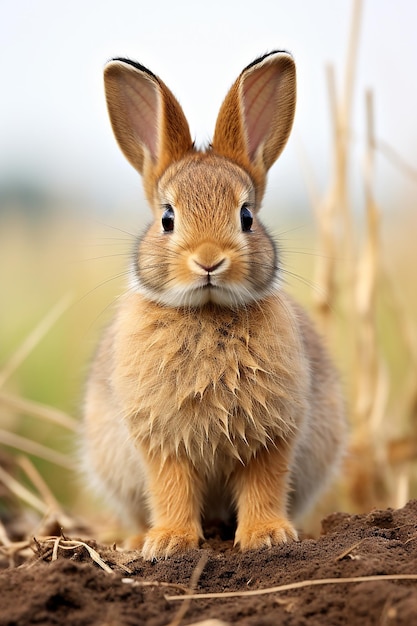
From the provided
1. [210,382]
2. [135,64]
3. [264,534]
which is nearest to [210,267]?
[210,382]

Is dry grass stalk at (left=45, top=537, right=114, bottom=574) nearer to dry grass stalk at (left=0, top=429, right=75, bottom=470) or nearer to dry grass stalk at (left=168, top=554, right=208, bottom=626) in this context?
dry grass stalk at (left=168, top=554, right=208, bottom=626)

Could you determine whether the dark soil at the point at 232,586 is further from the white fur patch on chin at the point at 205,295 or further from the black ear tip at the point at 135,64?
the black ear tip at the point at 135,64

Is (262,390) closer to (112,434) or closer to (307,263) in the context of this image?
(112,434)

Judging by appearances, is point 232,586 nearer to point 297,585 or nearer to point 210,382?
point 297,585

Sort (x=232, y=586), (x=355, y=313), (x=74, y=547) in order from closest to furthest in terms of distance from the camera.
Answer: (x=232, y=586), (x=74, y=547), (x=355, y=313)

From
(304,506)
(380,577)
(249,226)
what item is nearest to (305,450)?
(304,506)

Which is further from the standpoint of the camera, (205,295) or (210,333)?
(210,333)

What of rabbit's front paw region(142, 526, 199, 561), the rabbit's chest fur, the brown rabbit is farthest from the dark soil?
the rabbit's chest fur
